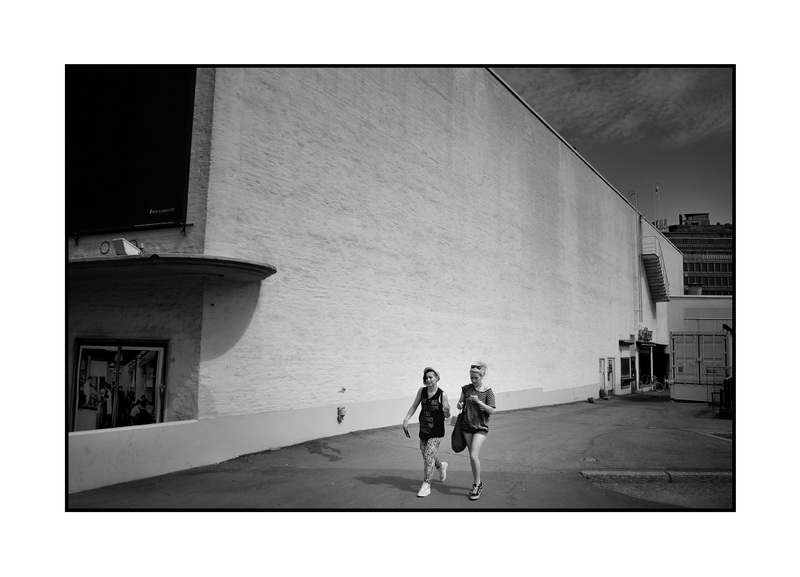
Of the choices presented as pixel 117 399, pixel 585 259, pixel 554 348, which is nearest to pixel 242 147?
pixel 117 399

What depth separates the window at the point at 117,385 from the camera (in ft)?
29.6

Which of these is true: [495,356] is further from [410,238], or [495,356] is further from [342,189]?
[342,189]

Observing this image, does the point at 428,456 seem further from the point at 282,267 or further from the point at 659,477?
the point at 282,267

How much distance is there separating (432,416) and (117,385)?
18.8 feet

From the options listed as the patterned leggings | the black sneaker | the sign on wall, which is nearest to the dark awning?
the sign on wall

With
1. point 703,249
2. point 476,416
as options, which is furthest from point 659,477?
point 703,249

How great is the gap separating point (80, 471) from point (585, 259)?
2316 centimetres

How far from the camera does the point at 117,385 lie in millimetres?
9273

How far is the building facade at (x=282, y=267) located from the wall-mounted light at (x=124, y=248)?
7 centimetres

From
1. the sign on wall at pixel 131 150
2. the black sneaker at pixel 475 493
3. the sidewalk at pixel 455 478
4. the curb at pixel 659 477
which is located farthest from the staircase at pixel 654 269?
the sign on wall at pixel 131 150

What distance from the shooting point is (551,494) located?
7227 millimetres

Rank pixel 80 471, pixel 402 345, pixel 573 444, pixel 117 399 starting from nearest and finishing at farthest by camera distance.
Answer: pixel 80 471 < pixel 117 399 < pixel 573 444 < pixel 402 345

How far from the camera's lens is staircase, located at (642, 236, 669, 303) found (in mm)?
35781

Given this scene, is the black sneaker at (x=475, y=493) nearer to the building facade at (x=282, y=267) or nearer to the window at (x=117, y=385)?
the building facade at (x=282, y=267)
